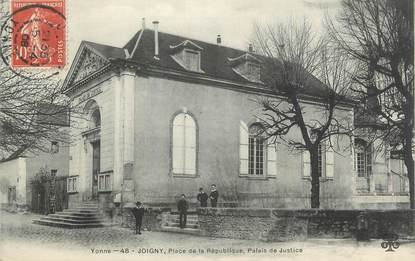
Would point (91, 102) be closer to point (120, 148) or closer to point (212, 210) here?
point (120, 148)

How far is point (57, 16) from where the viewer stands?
1188 centimetres

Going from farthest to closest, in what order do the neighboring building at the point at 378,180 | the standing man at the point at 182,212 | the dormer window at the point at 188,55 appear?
the neighboring building at the point at 378,180, the dormer window at the point at 188,55, the standing man at the point at 182,212

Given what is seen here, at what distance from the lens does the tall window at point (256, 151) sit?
19.1m

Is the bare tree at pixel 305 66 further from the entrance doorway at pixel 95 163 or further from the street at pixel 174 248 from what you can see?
the entrance doorway at pixel 95 163

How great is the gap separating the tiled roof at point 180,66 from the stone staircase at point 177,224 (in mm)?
4733

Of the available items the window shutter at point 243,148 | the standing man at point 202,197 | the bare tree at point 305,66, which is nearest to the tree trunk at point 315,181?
the bare tree at point 305,66

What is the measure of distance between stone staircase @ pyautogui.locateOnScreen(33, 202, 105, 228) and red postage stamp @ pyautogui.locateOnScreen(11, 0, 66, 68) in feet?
17.0

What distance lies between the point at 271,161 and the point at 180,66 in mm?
4912

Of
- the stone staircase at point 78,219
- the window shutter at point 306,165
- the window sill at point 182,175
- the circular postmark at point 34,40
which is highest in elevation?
the circular postmark at point 34,40

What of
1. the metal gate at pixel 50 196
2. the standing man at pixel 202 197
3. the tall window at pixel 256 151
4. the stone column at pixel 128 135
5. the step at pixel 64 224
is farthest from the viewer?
the metal gate at pixel 50 196

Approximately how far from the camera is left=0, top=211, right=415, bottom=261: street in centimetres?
1088

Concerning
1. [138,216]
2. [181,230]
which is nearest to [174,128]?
[138,216]

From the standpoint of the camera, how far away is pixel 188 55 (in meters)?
17.8

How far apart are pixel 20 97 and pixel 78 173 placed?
775 cm
